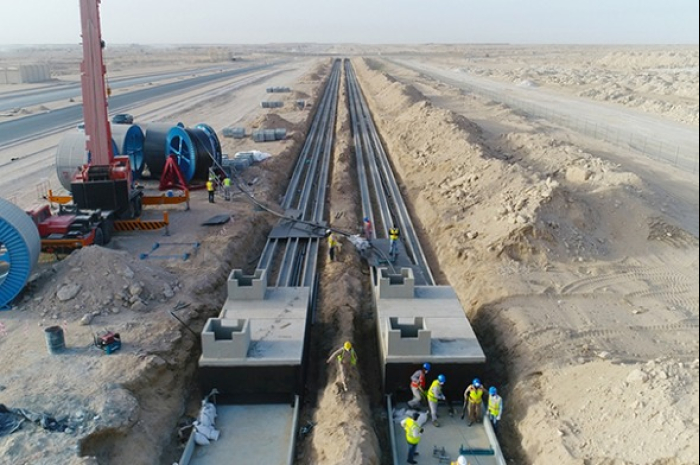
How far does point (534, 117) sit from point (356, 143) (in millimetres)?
13602

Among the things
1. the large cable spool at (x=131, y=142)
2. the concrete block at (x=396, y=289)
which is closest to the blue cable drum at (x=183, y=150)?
the large cable spool at (x=131, y=142)

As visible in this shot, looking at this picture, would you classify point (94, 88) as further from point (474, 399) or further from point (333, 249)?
point (474, 399)

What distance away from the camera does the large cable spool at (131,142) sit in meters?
20.9

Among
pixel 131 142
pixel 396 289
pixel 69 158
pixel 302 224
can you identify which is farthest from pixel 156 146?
pixel 396 289

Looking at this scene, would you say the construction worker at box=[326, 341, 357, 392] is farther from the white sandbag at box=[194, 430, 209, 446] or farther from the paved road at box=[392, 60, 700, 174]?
the paved road at box=[392, 60, 700, 174]

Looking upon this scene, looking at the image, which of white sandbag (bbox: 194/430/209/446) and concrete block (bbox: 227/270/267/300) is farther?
concrete block (bbox: 227/270/267/300)

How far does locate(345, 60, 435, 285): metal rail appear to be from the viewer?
17.2m

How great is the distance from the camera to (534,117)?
123ft

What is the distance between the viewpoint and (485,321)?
502 inches

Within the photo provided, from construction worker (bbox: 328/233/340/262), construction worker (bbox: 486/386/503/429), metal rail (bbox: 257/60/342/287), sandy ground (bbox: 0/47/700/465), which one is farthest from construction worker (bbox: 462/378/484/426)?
construction worker (bbox: 328/233/340/262)

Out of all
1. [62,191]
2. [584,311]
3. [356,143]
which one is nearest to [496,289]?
[584,311]

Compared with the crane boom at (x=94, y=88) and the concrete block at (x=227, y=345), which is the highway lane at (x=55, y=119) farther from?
the concrete block at (x=227, y=345)

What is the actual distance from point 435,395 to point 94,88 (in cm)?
1296

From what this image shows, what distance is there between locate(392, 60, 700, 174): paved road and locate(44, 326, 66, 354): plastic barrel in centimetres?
2164
